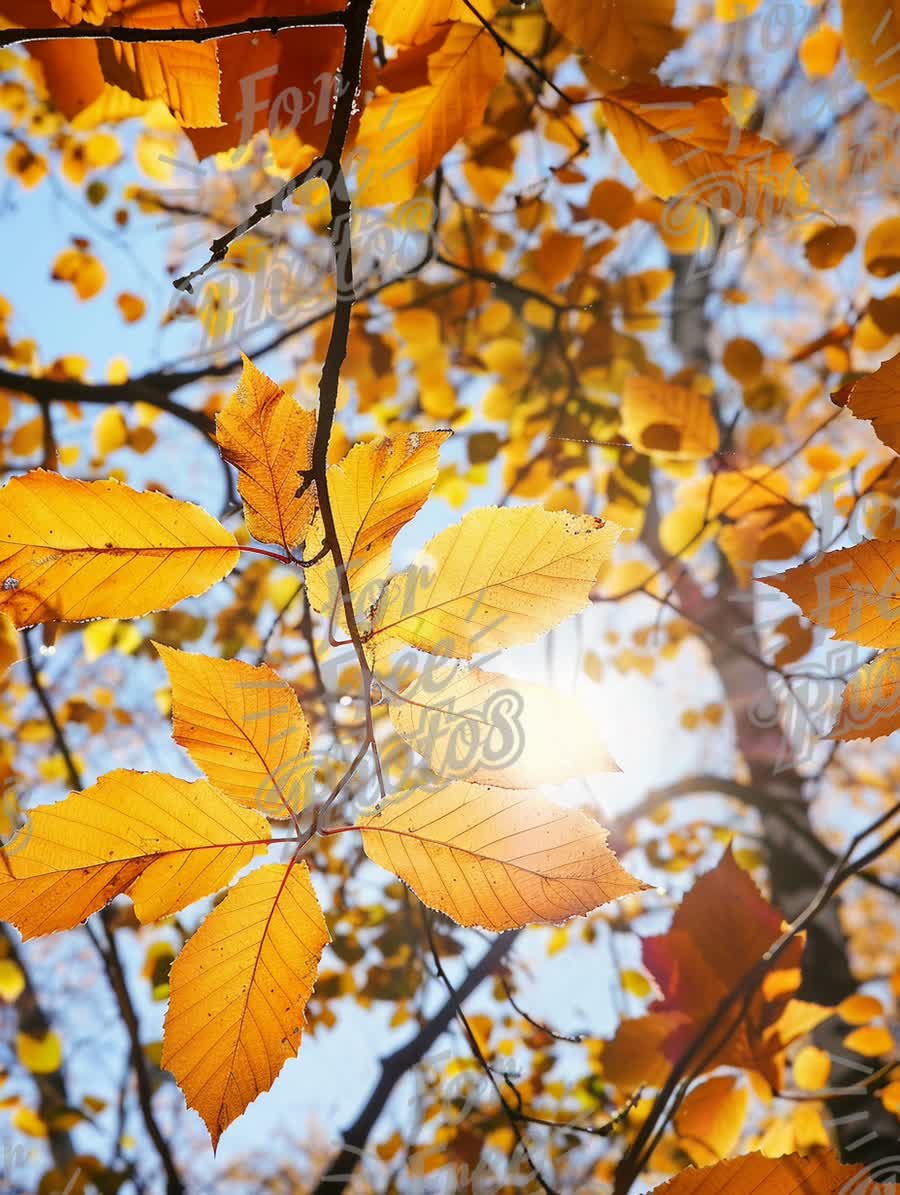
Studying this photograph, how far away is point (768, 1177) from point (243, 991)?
0.99 feet

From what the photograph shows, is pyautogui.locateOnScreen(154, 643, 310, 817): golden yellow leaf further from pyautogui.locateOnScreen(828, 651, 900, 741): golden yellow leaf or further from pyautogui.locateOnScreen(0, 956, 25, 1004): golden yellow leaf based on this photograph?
pyautogui.locateOnScreen(0, 956, 25, 1004): golden yellow leaf

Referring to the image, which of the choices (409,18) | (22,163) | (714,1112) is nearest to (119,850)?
(409,18)

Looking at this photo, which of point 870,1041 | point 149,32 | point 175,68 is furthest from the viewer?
point 870,1041

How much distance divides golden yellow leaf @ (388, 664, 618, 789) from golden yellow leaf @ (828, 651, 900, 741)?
0.13m

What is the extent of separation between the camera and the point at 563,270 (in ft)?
4.29

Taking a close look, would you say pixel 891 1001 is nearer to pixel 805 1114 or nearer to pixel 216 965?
pixel 805 1114

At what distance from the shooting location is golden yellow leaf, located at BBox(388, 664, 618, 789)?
34 cm

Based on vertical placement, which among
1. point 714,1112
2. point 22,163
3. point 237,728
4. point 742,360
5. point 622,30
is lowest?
point 714,1112

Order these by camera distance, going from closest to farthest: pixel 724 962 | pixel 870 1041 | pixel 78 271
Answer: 1. pixel 724 962
2. pixel 870 1041
3. pixel 78 271

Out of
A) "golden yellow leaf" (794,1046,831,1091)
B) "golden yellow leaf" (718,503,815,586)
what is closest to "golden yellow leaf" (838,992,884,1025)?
"golden yellow leaf" (794,1046,831,1091)

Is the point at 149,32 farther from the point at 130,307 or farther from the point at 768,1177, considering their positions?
the point at 130,307

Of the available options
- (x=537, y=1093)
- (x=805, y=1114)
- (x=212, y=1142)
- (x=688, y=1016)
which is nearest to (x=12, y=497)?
(x=212, y=1142)

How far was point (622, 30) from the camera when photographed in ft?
1.67

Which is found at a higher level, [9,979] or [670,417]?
[670,417]
